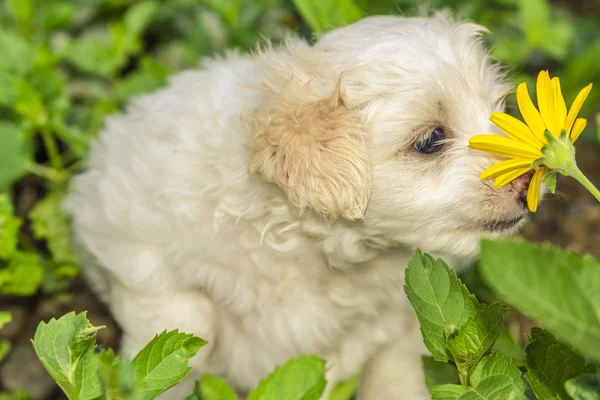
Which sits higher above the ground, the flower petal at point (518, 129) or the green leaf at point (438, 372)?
the flower petal at point (518, 129)

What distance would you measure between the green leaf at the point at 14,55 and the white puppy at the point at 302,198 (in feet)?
2.65

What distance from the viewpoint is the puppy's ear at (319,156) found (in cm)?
→ 257

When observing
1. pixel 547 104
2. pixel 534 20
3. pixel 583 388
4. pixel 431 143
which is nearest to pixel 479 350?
pixel 583 388

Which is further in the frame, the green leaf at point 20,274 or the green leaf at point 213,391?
the green leaf at point 20,274

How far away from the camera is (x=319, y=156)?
2590mm

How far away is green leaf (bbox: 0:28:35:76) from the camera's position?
403 centimetres

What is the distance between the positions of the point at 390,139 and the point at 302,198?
424 mm

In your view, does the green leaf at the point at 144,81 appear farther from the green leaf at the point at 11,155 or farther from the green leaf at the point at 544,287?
the green leaf at the point at 544,287

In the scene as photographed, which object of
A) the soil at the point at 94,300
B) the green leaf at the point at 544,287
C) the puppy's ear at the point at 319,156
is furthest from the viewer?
the soil at the point at 94,300

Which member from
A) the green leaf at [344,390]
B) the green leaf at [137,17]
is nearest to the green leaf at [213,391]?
the green leaf at [344,390]

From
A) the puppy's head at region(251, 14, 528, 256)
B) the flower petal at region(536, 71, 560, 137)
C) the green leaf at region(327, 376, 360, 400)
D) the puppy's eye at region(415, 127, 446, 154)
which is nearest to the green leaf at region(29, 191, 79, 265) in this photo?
the green leaf at region(327, 376, 360, 400)

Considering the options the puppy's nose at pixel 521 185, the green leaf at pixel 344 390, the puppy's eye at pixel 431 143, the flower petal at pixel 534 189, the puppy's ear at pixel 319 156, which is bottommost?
the green leaf at pixel 344 390

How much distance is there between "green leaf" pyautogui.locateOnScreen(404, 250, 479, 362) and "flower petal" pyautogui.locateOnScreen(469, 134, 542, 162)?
0.43 meters

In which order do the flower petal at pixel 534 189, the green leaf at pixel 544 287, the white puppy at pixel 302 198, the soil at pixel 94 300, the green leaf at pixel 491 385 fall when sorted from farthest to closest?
the soil at pixel 94 300 → the white puppy at pixel 302 198 → the flower petal at pixel 534 189 → the green leaf at pixel 491 385 → the green leaf at pixel 544 287
